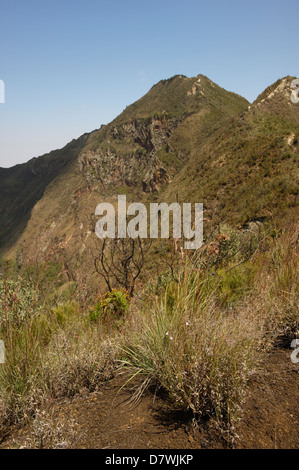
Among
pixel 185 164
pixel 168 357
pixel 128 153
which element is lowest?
pixel 168 357

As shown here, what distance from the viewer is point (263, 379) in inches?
66.4

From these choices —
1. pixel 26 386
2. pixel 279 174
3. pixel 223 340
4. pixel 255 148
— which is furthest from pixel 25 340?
pixel 255 148

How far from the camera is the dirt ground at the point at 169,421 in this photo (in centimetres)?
129

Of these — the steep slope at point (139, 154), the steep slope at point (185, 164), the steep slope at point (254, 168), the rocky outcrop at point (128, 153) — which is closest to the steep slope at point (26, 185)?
the steep slope at point (185, 164)

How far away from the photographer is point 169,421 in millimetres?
1465

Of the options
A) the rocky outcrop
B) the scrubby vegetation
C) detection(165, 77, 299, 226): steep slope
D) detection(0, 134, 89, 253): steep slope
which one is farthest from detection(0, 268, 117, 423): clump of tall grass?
detection(0, 134, 89, 253): steep slope

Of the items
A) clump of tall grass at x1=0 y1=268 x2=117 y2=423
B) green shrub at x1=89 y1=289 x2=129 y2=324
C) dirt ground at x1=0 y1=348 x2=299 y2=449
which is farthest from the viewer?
green shrub at x1=89 y1=289 x2=129 y2=324

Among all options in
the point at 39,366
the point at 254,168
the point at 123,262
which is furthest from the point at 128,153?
the point at 39,366

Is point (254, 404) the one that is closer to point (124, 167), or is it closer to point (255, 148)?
point (255, 148)

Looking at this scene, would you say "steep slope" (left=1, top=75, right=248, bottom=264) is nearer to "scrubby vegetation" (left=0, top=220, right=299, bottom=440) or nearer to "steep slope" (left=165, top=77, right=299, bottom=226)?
"steep slope" (left=165, top=77, right=299, bottom=226)

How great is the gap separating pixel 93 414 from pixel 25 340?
718 millimetres

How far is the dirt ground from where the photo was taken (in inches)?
→ 50.8

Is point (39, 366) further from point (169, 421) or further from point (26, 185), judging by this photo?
point (26, 185)
